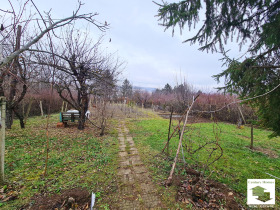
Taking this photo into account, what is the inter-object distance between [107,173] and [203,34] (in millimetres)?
4394

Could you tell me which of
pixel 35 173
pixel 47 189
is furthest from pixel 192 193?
pixel 35 173

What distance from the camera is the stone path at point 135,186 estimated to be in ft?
6.27

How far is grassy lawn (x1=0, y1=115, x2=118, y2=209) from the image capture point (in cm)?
212

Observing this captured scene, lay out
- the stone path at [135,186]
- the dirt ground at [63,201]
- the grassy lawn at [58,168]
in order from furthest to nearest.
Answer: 1. the grassy lawn at [58,168]
2. the stone path at [135,186]
3. the dirt ground at [63,201]

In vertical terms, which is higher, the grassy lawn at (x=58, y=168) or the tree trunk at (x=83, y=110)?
the tree trunk at (x=83, y=110)

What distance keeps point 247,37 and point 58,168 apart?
19.2 feet

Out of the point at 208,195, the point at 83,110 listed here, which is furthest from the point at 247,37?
the point at 83,110

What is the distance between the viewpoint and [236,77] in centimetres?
297

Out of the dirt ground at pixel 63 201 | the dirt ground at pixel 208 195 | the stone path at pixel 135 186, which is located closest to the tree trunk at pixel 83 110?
the stone path at pixel 135 186

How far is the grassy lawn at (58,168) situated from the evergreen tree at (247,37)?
3.67 metres

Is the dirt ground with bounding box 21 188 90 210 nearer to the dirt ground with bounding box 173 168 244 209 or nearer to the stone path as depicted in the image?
the stone path

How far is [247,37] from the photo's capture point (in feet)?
10.4

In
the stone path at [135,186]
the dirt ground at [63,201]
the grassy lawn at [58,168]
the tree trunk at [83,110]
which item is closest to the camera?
the dirt ground at [63,201]

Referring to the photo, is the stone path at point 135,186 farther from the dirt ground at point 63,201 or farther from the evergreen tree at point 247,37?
the evergreen tree at point 247,37
